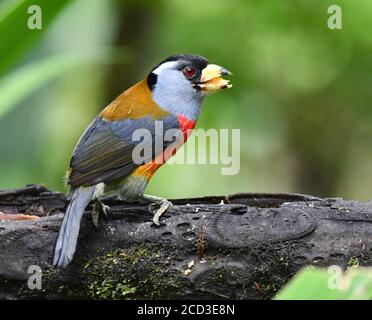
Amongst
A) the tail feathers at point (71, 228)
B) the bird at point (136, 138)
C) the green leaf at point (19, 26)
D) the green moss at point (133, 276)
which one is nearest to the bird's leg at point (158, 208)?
the bird at point (136, 138)

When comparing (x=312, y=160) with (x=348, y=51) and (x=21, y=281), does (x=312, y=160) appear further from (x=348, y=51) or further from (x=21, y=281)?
(x=21, y=281)

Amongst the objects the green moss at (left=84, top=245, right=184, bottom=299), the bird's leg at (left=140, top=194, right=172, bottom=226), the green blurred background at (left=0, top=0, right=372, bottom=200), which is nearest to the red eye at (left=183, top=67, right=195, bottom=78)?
the bird's leg at (left=140, top=194, right=172, bottom=226)

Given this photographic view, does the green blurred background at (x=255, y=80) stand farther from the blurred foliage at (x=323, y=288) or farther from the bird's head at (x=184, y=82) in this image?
the blurred foliage at (x=323, y=288)

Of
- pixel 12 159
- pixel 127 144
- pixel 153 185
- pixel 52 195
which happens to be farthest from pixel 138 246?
pixel 153 185

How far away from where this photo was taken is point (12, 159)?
16.8ft

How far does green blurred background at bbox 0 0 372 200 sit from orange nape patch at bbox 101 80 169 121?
199 cm

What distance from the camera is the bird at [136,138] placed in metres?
2.76

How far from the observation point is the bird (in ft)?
9.06

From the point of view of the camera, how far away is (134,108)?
3.12 m

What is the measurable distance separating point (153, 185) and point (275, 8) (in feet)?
6.22

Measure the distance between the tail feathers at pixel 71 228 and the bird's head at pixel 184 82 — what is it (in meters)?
0.65

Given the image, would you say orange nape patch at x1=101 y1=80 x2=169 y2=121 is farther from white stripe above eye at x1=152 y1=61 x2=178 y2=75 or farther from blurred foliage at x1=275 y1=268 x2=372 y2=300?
blurred foliage at x1=275 y1=268 x2=372 y2=300

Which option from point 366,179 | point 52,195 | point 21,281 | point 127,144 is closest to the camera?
point 21,281
